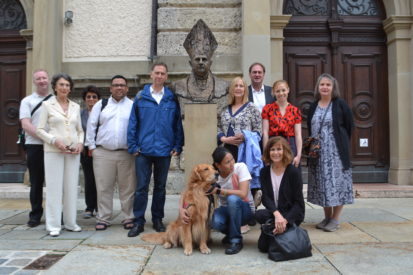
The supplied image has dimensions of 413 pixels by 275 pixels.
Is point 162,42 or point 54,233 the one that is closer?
point 54,233

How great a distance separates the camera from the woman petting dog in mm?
4070

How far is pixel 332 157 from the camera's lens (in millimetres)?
5090

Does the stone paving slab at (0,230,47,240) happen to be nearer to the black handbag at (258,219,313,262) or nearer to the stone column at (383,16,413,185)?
the black handbag at (258,219,313,262)

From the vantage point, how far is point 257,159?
15.7ft

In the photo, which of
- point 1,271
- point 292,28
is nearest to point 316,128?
point 1,271

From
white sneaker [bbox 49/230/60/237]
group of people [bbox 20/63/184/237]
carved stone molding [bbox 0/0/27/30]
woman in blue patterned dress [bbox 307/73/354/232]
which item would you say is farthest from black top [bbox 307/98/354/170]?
carved stone molding [bbox 0/0/27/30]

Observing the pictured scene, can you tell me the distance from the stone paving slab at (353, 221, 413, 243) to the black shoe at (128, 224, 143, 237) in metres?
2.79

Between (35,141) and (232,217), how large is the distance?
112 inches

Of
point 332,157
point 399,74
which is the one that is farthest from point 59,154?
point 399,74

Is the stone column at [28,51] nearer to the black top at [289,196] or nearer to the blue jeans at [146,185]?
the blue jeans at [146,185]

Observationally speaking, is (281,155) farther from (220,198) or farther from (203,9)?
(203,9)

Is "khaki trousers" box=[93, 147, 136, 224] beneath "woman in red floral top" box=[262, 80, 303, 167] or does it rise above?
beneath

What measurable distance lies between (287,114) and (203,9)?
4135mm

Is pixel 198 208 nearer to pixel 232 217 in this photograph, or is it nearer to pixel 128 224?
pixel 232 217
